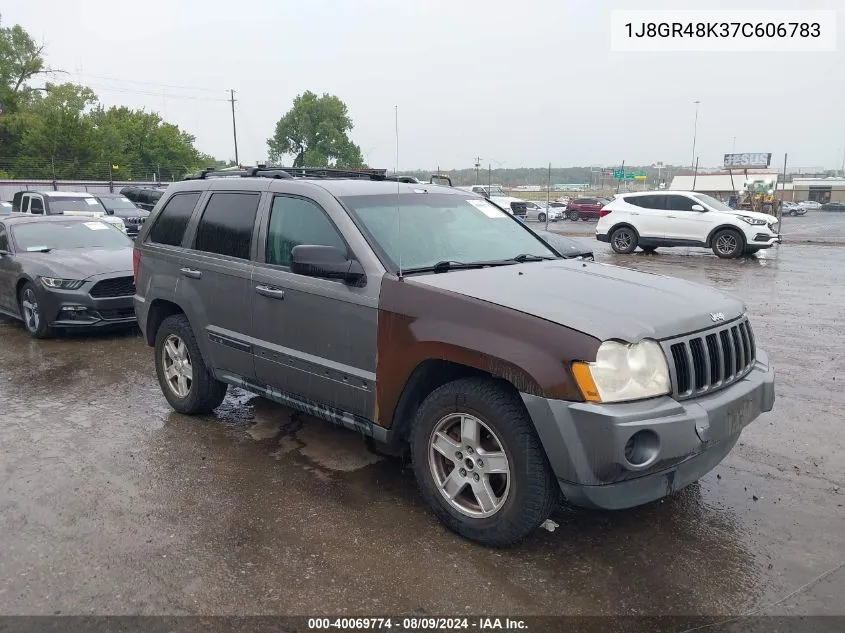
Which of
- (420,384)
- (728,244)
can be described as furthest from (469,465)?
(728,244)

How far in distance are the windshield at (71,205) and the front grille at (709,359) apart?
17.2 m

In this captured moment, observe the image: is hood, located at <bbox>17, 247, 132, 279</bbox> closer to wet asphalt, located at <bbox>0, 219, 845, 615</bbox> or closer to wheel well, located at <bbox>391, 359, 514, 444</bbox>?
wet asphalt, located at <bbox>0, 219, 845, 615</bbox>

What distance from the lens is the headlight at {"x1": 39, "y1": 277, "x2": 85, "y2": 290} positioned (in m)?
7.98

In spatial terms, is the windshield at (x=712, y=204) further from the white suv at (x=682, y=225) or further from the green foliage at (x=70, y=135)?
the green foliage at (x=70, y=135)

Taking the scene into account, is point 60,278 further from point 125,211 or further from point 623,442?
point 125,211

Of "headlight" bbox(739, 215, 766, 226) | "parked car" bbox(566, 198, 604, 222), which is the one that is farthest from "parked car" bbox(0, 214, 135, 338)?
"parked car" bbox(566, 198, 604, 222)

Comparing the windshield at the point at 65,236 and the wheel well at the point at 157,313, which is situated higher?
the windshield at the point at 65,236

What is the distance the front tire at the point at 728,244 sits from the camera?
55.8 feet

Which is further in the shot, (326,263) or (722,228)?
(722,228)

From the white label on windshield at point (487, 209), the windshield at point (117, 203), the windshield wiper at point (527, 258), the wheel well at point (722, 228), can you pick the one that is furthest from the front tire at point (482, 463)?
the windshield at point (117, 203)

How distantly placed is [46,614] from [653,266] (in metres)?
14.5

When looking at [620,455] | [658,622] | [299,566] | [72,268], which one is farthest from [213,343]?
[72,268]

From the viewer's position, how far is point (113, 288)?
8.14 metres

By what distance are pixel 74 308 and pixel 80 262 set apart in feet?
2.30
